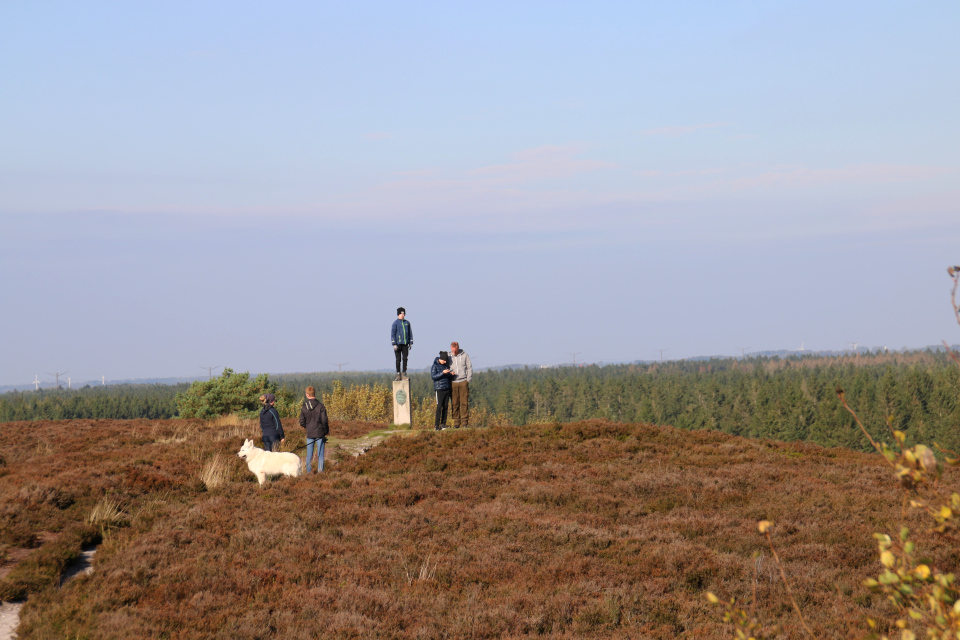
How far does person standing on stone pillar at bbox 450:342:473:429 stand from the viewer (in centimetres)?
2141

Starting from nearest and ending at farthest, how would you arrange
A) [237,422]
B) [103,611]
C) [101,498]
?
[103,611], [101,498], [237,422]

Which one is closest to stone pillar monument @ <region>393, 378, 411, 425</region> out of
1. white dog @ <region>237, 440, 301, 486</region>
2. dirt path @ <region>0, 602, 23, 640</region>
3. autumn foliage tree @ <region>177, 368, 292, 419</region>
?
white dog @ <region>237, 440, 301, 486</region>

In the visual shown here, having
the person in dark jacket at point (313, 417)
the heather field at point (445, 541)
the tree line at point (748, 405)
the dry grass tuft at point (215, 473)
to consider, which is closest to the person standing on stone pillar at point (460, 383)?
the heather field at point (445, 541)

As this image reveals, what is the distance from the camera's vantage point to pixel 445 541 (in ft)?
39.7

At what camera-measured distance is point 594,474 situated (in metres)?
17.9

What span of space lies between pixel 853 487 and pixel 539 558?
28.2ft

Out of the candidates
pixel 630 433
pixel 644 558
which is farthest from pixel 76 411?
pixel 644 558

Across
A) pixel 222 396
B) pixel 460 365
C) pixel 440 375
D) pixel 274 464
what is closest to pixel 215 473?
pixel 274 464

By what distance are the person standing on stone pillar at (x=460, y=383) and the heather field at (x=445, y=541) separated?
2220mm

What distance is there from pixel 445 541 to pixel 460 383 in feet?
33.8

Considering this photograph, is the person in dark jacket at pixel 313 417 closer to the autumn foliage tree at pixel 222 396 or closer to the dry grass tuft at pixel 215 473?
the dry grass tuft at pixel 215 473

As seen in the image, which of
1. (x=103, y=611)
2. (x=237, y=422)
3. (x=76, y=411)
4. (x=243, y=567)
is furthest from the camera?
(x=76, y=411)

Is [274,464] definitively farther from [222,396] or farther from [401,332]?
[222,396]

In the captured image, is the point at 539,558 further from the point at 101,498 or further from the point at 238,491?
the point at 101,498
